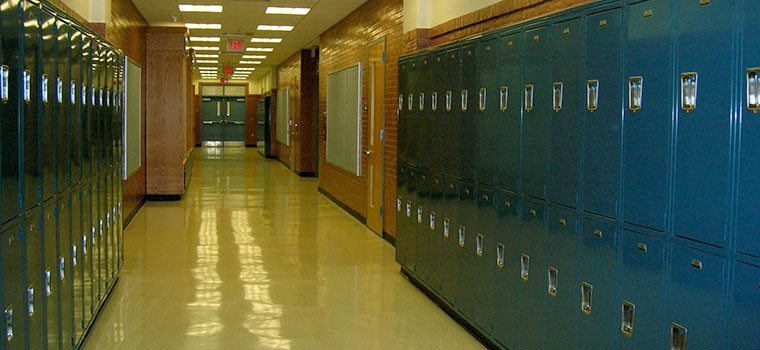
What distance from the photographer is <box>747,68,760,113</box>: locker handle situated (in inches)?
93.8

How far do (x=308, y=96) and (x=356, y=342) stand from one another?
13.2 metres

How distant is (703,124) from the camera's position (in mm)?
2625

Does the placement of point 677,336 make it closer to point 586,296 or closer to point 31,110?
point 586,296

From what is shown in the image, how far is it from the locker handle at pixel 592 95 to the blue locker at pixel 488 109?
1.09 metres

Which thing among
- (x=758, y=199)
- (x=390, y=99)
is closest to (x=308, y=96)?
(x=390, y=99)

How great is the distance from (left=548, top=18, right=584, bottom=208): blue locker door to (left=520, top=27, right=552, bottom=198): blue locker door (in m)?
0.07

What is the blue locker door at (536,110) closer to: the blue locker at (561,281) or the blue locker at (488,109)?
the blue locker at (561,281)

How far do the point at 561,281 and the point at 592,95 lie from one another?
0.92 metres

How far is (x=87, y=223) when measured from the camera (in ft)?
15.5

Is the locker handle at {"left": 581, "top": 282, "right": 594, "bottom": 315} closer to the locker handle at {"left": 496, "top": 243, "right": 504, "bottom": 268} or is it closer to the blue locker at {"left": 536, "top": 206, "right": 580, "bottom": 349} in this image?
the blue locker at {"left": 536, "top": 206, "right": 580, "bottom": 349}

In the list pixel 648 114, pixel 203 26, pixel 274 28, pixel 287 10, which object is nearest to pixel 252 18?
pixel 287 10

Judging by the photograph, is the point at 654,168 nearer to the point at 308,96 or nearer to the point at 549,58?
the point at 549,58

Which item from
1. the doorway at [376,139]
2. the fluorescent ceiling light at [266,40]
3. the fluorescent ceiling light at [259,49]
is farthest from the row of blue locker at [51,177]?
the fluorescent ceiling light at [259,49]

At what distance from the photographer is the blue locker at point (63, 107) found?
3809 millimetres
